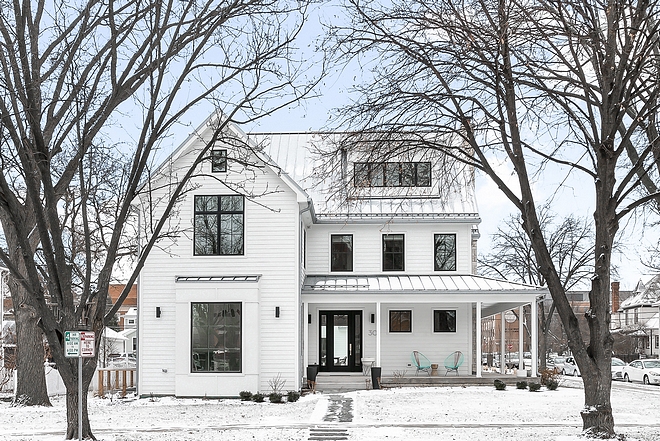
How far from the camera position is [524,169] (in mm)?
13109

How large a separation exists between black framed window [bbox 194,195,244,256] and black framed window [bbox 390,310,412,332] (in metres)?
7.00

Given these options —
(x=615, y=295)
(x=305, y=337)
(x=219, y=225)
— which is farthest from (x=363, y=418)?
(x=615, y=295)

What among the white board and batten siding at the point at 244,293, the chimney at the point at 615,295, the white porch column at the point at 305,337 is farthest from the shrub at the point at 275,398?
the chimney at the point at 615,295

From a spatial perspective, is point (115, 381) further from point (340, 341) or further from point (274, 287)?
point (340, 341)

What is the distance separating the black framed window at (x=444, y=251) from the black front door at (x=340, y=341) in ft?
10.8

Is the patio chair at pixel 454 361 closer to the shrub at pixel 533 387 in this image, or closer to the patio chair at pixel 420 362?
the patio chair at pixel 420 362

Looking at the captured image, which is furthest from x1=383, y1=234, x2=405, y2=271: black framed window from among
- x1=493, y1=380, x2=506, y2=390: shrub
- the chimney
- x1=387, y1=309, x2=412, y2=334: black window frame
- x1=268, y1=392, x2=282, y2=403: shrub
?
the chimney

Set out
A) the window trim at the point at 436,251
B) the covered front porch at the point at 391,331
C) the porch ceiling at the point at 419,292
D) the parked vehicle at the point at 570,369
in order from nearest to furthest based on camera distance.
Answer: the porch ceiling at the point at 419,292 → the covered front porch at the point at 391,331 → the window trim at the point at 436,251 → the parked vehicle at the point at 570,369

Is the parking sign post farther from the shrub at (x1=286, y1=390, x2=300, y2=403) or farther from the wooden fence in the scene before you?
the wooden fence

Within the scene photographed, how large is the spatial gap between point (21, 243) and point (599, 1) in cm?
936

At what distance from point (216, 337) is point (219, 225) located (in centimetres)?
339

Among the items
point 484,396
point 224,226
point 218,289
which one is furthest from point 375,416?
point 224,226

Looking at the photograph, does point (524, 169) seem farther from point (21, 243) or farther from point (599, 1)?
point (21, 243)

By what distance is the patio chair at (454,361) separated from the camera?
26966 mm
